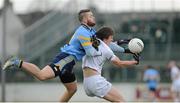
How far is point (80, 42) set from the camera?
42.3ft

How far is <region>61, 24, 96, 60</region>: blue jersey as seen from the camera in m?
12.7

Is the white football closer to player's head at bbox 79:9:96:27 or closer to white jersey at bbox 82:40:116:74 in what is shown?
white jersey at bbox 82:40:116:74

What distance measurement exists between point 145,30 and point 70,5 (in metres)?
3.54

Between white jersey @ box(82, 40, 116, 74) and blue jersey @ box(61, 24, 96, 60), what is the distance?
0.71ft

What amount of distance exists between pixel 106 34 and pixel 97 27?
685 inches

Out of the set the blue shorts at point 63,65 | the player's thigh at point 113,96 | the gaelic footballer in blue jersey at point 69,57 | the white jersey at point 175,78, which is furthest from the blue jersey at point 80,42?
the white jersey at point 175,78

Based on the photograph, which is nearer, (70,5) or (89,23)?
(89,23)

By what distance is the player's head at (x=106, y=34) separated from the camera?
498 inches

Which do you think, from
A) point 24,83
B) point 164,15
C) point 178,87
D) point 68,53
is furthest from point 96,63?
point 164,15

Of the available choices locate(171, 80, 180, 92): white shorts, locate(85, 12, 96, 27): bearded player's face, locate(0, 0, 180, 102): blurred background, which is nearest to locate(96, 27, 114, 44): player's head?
locate(85, 12, 96, 27): bearded player's face

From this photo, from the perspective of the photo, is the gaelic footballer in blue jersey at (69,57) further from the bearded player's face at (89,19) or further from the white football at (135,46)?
the white football at (135,46)

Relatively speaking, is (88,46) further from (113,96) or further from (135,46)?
(113,96)

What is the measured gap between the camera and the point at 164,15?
3159 cm

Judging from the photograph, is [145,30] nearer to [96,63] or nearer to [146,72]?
[146,72]
